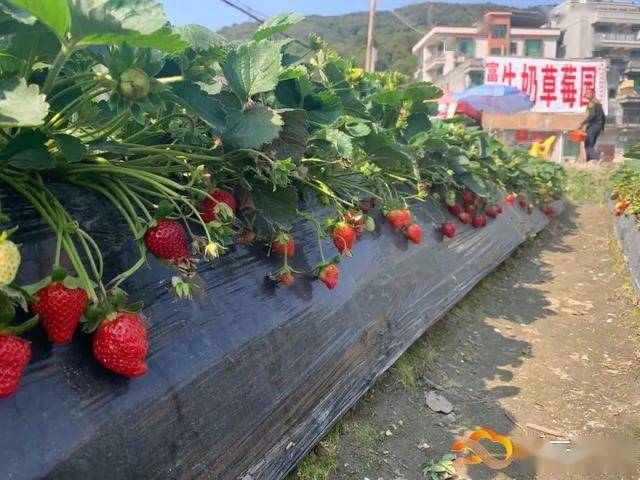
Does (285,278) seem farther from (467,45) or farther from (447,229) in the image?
(467,45)

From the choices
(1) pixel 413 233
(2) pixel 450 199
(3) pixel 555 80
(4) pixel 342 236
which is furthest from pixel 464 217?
(3) pixel 555 80

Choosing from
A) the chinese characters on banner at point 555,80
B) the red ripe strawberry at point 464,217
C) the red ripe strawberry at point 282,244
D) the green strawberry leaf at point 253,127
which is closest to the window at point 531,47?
the chinese characters on banner at point 555,80

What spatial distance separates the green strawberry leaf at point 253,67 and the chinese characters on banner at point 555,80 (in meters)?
16.9

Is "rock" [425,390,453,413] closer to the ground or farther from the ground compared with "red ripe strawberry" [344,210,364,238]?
closer to the ground

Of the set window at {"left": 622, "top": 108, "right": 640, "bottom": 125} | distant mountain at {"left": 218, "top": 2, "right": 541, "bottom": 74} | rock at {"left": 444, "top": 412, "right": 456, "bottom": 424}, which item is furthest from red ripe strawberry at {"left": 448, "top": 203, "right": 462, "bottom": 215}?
distant mountain at {"left": 218, "top": 2, "right": 541, "bottom": 74}

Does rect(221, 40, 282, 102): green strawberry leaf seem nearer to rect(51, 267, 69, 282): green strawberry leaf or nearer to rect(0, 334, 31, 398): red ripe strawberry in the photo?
rect(51, 267, 69, 282): green strawberry leaf

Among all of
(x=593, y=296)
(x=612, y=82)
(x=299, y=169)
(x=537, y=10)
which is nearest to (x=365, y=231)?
(x=299, y=169)

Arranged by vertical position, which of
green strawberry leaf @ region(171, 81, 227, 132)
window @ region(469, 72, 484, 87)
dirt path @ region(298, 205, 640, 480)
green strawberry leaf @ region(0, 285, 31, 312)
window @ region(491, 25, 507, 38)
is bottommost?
dirt path @ region(298, 205, 640, 480)

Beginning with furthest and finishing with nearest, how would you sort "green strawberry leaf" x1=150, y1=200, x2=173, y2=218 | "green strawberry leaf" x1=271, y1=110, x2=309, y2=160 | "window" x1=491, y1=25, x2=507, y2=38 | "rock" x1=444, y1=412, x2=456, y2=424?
"window" x1=491, y1=25, x2=507, y2=38 < "rock" x1=444, y1=412, x2=456, y2=424 < "green strawberry leaf" x1=271, y1=110, x2=309, y2=160 < "green strawberry leaf" x1=150, y1=200, x2=173, y2=218

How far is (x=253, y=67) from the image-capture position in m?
1.50

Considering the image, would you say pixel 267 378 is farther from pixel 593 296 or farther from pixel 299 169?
pixel 593 296

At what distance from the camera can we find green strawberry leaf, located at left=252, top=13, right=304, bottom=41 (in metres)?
1.49

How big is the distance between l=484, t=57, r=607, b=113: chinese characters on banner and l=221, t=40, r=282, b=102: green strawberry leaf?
55.5ft

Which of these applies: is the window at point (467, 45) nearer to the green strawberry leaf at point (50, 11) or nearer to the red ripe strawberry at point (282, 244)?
the red ripe strawberry at point (282, 244)
